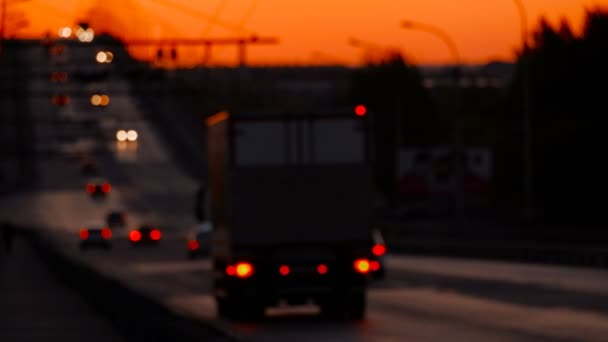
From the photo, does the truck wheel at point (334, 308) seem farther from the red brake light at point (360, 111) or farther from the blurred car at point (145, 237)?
the blurred car at point (145, 237)

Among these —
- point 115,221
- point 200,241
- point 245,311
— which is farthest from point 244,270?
point 115,221

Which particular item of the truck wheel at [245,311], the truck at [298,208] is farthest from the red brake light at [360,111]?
the truck wheel at [245,311]

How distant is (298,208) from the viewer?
2844 cm

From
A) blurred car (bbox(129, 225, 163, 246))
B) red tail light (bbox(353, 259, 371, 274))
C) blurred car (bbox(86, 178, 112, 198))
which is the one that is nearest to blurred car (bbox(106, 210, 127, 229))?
blurred car (bbox(129, 225, 163, 246))

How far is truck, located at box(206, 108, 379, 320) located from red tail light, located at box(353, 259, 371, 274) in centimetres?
1

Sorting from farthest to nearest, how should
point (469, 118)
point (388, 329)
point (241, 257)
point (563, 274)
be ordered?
1. point (469, 118)
2. point (563, 274)
3. point (241, 257)
4. point (388, 329)

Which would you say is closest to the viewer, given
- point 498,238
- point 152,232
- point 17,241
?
point 498,238

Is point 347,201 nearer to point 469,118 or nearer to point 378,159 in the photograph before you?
point 378,159

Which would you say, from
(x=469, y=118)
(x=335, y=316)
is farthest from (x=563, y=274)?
(x=469, y=118)

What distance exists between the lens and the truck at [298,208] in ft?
92.6

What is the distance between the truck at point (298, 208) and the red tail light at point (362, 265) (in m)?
0.01

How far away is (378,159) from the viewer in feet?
409

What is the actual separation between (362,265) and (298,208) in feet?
4.15

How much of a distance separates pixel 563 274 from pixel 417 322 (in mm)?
19570
